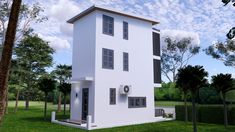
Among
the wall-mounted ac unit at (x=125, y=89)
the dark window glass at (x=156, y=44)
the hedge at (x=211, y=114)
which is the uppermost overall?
the dark window glass at (x=156, y=44)

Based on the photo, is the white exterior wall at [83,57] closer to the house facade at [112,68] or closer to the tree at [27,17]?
the house facade at [112,68]

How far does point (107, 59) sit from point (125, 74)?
2.12 meters

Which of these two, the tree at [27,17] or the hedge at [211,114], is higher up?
the tree at [27,17]

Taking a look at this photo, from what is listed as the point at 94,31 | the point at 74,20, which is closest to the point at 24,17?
the point at 74,20

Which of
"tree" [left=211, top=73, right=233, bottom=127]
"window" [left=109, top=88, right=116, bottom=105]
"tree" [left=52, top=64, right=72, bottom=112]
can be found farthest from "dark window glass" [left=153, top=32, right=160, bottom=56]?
"tree" [left=52, top=64, right=72, bottom=112]

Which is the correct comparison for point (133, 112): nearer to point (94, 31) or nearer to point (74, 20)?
point (94, 31)

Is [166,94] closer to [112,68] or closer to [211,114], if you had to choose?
[211,114]

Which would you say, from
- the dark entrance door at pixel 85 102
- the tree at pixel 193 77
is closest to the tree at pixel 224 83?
the tree at pixel 193 77

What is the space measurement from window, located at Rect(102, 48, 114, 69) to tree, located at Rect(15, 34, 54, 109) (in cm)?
1956

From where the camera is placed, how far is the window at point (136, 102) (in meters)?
20.6

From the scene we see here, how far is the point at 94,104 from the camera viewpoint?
18.3 metres

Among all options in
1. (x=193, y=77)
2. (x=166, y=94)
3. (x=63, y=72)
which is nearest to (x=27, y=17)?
(x=63, y=72)

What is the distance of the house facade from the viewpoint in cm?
1891

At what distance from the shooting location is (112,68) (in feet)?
65.1
